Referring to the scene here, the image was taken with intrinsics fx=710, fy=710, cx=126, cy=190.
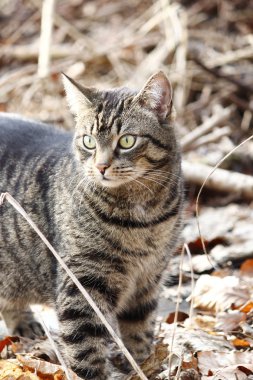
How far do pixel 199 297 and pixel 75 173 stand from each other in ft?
4.00

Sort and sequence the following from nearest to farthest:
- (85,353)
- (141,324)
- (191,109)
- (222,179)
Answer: (85,353) < (141,324) < (222,179) < (191,109)

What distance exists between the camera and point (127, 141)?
3.28 meters

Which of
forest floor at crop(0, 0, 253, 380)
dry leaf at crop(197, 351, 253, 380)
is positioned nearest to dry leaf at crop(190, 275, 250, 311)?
forest floor at crop(0, 0, 253, 380)

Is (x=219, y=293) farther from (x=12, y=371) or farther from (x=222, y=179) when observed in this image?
(x=222, y=179)

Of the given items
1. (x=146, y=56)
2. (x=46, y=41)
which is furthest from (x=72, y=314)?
(x=146, y=56)

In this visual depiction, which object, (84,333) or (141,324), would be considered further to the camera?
(141,324)

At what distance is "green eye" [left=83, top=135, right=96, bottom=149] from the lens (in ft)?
10.9

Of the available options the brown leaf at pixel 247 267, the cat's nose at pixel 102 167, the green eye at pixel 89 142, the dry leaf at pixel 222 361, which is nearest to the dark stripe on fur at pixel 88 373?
the dry leaf at pixel 222 361

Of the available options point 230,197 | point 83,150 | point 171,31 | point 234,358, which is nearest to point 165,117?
point 83,150

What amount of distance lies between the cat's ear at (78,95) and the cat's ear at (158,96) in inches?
10.1

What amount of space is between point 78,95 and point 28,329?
153 cm

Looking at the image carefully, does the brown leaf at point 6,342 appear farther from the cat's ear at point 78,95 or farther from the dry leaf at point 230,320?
the cat's ear at point 78,95

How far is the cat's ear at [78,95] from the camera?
3.42 m

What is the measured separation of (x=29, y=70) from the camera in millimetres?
7875
